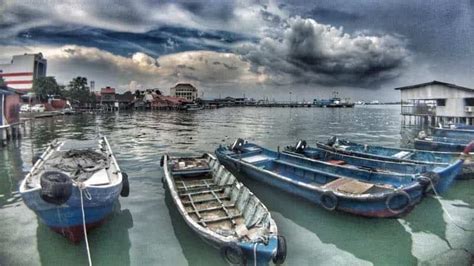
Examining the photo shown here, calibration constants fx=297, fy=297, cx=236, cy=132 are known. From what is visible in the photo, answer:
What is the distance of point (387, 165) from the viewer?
35.3ft

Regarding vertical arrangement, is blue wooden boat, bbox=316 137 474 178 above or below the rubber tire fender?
above

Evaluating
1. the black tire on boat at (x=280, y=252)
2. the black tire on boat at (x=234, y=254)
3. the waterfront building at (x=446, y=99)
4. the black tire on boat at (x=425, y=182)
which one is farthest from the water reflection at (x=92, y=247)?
the waterfront building at (x=446, y=99)

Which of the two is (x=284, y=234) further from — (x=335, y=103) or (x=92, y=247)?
(x=335, y=103)

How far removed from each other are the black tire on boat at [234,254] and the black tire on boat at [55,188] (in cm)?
306

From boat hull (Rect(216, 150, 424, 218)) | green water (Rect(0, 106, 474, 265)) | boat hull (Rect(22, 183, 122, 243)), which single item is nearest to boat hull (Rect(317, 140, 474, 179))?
green water (Rect(0, 106, 474, 265))

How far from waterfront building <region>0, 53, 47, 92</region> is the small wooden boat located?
5881 cm

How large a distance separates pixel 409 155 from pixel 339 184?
5.47 metres

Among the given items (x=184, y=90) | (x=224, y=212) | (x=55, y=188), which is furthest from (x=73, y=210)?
(x=184, y=90)

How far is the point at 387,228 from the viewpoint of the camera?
7.41 m

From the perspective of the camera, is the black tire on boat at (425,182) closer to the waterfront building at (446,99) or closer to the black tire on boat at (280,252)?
the black tire on boat at (280,252)

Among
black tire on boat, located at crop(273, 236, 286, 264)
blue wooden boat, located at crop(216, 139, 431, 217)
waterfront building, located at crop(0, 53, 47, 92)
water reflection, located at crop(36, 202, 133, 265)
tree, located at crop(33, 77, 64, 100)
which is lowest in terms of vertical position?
water reflection, located at crop(36, 202, 133, 265)

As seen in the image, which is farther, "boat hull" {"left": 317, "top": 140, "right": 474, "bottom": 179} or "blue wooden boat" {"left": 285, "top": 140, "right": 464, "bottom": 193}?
"boat hull" {"left": 317, "top": 140, "right": 474, "bottom": 179}

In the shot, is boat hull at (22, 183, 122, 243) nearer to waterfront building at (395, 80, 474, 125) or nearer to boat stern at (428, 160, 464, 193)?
boat stern at (428, 160, 464, 193)

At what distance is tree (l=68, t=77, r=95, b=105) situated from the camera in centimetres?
6438
